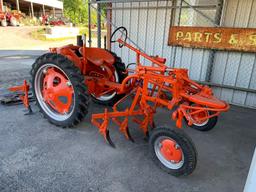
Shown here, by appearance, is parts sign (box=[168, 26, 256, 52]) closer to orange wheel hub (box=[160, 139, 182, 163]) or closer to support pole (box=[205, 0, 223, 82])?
support pole (box=[205, 0, 223, 82])

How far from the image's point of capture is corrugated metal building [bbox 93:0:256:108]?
394 centimetres

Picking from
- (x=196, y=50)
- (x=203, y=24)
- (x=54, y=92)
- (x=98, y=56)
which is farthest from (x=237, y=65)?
(x=54, y=92)

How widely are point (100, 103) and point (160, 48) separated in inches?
79.9

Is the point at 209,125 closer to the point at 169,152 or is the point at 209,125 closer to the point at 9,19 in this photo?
the point at 169,152

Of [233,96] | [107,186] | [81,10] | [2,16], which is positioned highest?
[81,10]

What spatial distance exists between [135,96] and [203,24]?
8.55ft

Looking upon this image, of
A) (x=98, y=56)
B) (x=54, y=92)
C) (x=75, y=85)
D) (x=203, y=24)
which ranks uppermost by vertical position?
(x=203, y=24)

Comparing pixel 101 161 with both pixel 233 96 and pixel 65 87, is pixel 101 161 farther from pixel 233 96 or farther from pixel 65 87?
pixel 233 96

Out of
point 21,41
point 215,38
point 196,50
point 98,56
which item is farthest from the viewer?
point 21,41

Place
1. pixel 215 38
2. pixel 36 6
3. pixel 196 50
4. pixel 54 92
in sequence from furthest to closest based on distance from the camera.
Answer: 1. pixel 36 6
2. pixel 196 50
3. pixel 215 38
4. pixel 54 92

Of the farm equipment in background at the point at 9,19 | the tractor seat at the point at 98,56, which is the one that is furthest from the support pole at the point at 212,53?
the farm equipment in background at the point at 9,19

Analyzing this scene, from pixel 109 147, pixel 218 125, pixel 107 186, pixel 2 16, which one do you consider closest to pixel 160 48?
pixel 218 125

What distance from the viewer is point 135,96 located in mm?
2717

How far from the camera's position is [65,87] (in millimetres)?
2986
